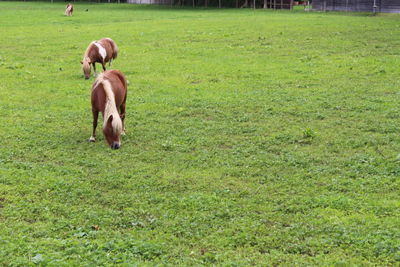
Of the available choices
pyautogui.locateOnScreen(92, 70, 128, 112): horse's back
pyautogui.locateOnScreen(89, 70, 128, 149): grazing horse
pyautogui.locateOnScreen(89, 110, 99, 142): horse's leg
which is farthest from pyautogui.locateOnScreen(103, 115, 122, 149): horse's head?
pyautogui.locateOnScreen(89, 110, 99, 142): horse's leg

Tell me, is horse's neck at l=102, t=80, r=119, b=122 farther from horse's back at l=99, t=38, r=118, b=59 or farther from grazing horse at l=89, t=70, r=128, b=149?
horse's back at l=99, t=38, r=118, b=59

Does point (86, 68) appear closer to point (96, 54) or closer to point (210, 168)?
point (96, 54)

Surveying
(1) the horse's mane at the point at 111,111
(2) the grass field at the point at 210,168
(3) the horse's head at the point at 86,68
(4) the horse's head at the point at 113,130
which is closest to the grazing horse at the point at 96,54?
(3) the horse's head at the point at 86,68

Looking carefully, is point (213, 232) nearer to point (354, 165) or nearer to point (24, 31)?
point (354, 165)

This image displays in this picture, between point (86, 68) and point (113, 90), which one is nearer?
point (113, 90)

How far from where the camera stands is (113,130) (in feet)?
31.3

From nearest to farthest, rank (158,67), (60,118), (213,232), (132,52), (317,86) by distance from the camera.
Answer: (213,232) → (60,118) → (317,86) → (158,67) → (132,52)

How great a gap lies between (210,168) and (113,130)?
6.42ft

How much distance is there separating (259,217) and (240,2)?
54.8m

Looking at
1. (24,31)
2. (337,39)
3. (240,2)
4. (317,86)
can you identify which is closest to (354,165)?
(317,86)

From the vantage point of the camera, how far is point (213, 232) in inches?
259

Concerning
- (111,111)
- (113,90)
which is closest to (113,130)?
(111,111)

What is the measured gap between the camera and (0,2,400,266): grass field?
6191 mm

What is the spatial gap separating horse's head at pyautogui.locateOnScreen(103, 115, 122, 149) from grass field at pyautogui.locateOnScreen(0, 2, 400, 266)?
0.22 metres
